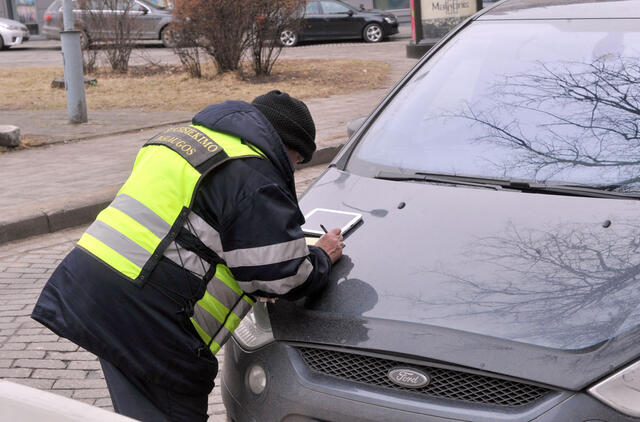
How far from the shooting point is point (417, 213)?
9.97 feet

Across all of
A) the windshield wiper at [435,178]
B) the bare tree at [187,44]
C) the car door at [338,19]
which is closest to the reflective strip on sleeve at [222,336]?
the windshield wiper at [435,178]

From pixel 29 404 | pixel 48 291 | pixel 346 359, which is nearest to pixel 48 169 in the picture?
pixel 48 291

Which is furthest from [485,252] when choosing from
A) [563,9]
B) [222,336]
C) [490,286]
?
[563,9]

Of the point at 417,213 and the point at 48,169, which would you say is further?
the point at 48,169

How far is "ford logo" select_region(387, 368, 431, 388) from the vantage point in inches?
94.1

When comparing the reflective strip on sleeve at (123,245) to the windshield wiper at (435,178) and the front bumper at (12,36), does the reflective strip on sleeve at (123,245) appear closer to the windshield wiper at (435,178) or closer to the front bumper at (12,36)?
the windshield wiper at (435,178)

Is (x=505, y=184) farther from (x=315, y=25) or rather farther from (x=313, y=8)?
(x=313, y=8)

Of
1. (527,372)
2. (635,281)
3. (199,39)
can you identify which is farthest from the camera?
(199,39)

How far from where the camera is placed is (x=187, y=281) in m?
2.69

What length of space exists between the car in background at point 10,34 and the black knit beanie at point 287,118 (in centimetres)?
2513

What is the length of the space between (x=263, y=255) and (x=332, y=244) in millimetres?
347

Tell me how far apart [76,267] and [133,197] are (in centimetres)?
28

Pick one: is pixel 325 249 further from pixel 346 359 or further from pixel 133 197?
pixel 133 197

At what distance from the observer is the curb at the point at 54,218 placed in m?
6.79
